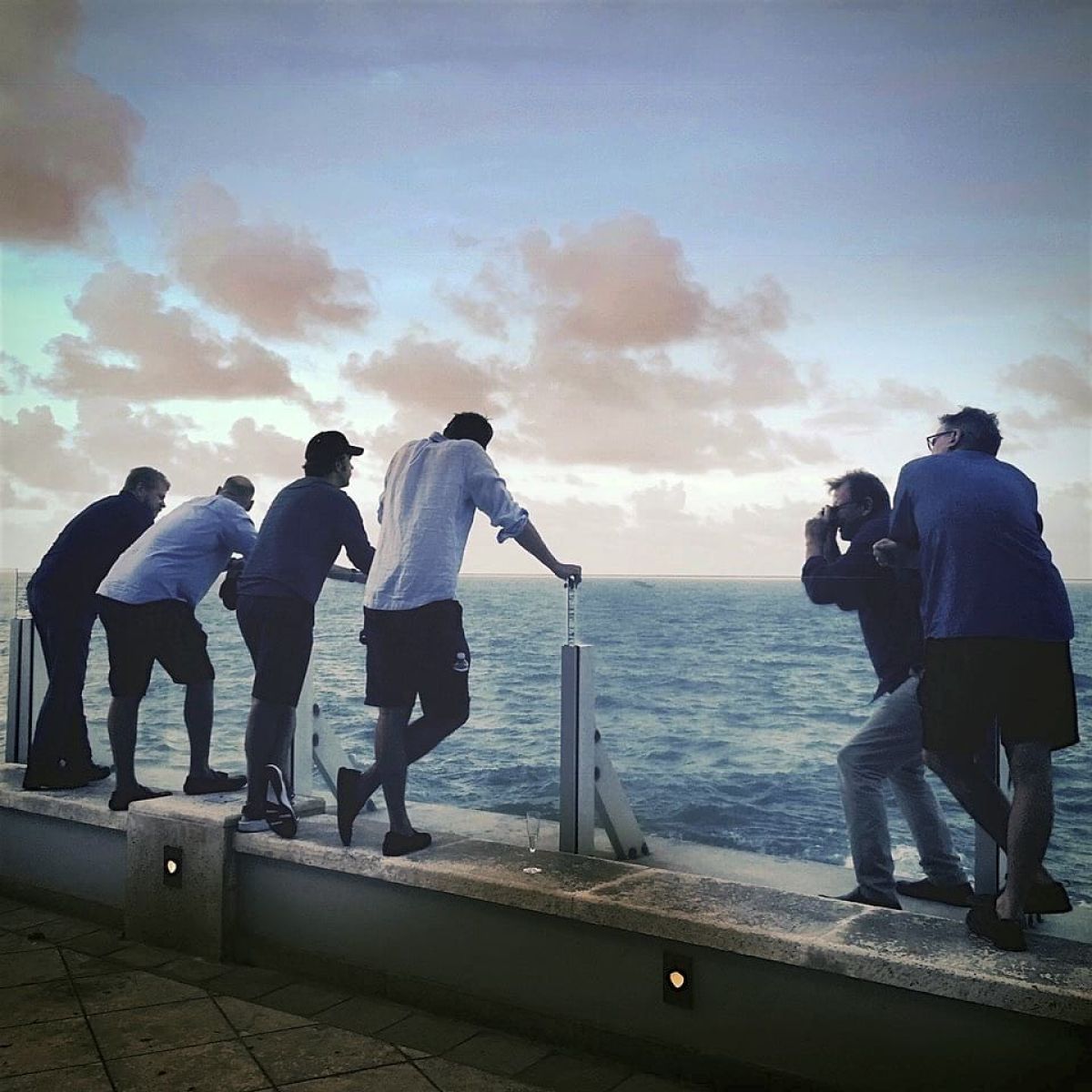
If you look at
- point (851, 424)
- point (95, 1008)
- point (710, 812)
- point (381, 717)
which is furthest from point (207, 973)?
point (710, 812)

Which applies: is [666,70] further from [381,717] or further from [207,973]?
[207,973]

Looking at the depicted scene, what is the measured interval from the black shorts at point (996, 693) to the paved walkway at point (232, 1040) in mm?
1084

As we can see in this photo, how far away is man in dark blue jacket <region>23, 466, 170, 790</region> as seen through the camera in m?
4.56

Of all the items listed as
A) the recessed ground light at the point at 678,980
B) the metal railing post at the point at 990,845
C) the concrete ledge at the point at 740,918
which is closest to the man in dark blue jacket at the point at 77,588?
the concrete ledge at the point at 740,918

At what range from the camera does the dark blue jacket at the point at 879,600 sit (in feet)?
9.34

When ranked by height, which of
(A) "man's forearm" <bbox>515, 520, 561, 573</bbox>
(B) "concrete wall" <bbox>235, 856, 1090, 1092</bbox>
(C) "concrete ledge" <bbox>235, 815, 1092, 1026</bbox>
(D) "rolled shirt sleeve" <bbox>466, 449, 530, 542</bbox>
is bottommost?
(B) "concrete wall" <bbox>235, 856, 1090, 1092</bbox>

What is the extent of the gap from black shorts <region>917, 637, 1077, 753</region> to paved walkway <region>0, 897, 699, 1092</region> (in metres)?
1.08

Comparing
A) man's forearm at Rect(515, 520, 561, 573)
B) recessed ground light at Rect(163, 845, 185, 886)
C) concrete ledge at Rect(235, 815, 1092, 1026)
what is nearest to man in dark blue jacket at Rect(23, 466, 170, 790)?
recessed ground light at Rect(163, 845, 185, 886)

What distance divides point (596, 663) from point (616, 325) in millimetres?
1099

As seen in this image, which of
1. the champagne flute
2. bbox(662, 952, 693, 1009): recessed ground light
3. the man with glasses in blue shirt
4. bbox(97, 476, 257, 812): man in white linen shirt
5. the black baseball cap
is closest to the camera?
the man with glasses in blue shirt

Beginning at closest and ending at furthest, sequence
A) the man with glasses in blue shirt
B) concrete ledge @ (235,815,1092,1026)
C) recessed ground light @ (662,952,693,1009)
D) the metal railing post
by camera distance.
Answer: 1. concrete ledge @ (235,815,1092,1026)
2. the man with glasses in blue shirt
3. the metal railing post
4. recessed ground light @ (662,952,693,1009)

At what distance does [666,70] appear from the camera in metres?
3.60

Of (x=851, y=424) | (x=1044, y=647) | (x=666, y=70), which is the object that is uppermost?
(x=666, y=70)

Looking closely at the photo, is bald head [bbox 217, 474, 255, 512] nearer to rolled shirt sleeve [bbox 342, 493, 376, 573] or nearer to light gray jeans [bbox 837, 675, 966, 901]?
rolled shirt sleeve [bbox 342, 493, 376, 573]
